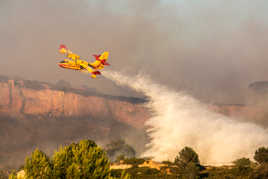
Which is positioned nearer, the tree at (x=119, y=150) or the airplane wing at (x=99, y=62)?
the airplane wing at (x=99, y=62)

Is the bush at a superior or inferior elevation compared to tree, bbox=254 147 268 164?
superior

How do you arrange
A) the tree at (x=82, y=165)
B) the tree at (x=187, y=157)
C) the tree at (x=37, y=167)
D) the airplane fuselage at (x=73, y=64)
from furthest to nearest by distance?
the tree at (x=187, y=157) < the airplane fuselage at (x=73, y=64) < the tree at (x=37, y=167) < the tree at (x=82, y=165)

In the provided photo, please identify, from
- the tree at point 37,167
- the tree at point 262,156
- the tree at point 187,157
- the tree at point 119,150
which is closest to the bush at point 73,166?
the tree at point 37,167

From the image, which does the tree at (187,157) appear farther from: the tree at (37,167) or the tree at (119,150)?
the tree at (119,150)

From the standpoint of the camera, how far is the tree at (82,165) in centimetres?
2647

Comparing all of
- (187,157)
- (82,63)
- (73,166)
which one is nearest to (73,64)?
(82,63)

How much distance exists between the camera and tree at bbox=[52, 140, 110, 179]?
2647 centimetres

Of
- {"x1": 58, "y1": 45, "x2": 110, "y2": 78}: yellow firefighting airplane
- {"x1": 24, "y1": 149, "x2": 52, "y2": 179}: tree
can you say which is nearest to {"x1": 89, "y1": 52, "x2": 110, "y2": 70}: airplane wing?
{"x1": 58, "y1": 45, "x2": 110, "y2": 78}: yellow firefighting airplane

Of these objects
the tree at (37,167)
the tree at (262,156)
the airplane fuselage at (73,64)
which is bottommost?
the tree at (262,156)

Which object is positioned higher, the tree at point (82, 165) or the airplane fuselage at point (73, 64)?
the airplane fuselage at point (73, 64)

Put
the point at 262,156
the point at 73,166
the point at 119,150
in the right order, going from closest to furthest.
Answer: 1. the point at 73,166
2. the point at 262,156
3. the point at 119,150

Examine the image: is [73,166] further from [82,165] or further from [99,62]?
[99,62]

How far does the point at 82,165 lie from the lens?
92.4 ft

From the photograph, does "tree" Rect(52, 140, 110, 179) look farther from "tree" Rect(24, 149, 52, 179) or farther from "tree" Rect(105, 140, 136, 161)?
Result: "tree" Rect(105, 140, 136, 161)
